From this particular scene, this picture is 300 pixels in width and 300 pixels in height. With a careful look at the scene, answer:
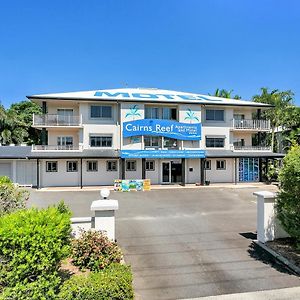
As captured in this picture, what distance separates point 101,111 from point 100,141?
3099mm

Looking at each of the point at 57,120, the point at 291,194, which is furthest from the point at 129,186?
the point at 291,194

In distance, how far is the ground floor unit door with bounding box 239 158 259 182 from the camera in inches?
1115

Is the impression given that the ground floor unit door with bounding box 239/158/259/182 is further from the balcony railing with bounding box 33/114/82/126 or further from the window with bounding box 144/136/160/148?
the balcony railing with bounding box 33/114/82/126

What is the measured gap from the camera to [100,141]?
2622 centimetres

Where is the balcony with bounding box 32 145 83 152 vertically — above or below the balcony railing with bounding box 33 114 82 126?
below

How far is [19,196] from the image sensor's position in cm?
742

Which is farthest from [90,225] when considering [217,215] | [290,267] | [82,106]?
[82,106]

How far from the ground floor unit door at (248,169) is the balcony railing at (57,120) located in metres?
18.0

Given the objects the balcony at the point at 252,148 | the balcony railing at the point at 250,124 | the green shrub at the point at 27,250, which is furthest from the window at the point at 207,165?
the green shrub at the point at 27,250

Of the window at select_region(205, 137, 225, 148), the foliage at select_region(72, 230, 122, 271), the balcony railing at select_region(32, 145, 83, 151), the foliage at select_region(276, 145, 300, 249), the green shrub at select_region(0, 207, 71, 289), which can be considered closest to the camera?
the green shrub at select_region(0, 207, 71, 289)

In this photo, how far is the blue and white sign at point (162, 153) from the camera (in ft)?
80.8

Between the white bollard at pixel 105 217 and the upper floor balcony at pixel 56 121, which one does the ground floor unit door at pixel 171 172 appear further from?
the white bollard at pixel 105 217

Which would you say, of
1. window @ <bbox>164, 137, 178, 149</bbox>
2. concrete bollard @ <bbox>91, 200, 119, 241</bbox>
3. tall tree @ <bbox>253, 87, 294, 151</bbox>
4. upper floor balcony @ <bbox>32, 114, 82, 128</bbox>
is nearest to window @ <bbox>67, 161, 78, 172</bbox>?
upper floor balcony @ <bbox>32, 114, 82, 128</bbox>

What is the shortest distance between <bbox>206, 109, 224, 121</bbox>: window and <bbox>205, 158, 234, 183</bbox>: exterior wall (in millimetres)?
4565
